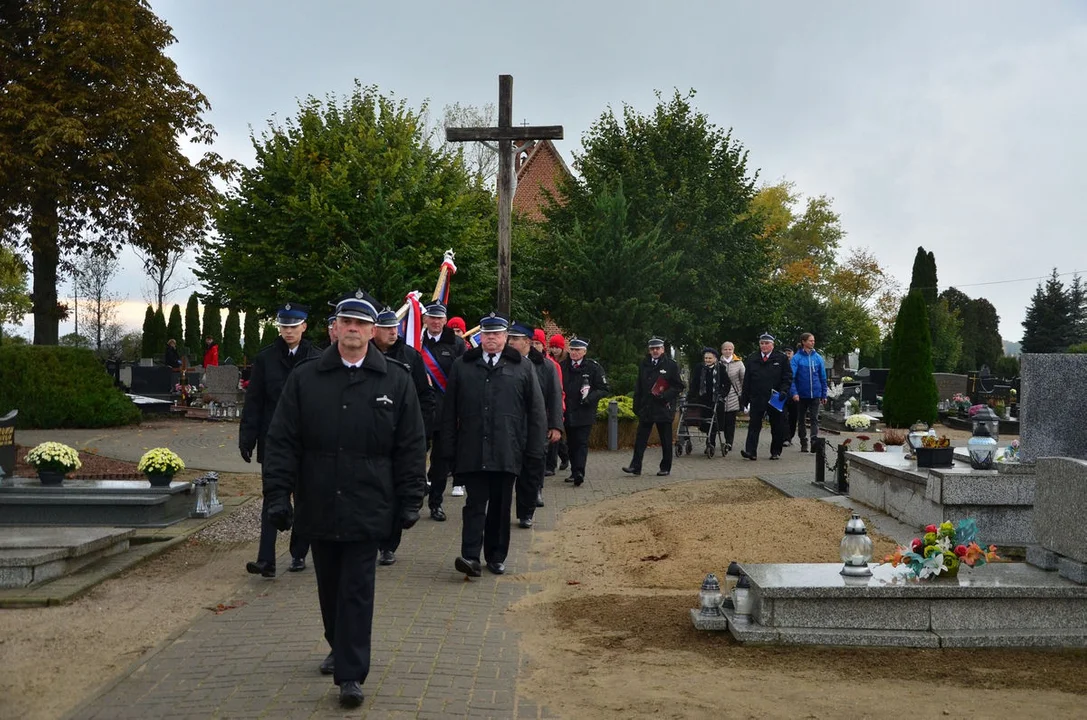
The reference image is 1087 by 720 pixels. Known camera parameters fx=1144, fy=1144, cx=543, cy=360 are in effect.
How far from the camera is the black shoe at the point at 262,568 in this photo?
359 inches

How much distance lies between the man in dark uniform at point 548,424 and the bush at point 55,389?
531 inches

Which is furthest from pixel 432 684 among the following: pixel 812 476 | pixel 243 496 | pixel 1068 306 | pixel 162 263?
pixel 1068 306

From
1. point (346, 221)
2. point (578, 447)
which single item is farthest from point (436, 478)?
point (346, 221)

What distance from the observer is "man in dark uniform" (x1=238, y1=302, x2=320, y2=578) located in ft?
29.3

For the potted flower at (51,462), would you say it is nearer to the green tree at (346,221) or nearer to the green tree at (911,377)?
Answer: the green tree at (346,221)

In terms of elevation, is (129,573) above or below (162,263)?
below

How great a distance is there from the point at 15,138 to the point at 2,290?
161ft

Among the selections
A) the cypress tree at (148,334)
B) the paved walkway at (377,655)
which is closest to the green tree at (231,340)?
the cypress tree at (148,334)

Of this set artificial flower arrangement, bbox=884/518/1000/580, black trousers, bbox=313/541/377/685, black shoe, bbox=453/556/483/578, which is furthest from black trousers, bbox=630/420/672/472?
black trousers, bbox=313/541/377/685

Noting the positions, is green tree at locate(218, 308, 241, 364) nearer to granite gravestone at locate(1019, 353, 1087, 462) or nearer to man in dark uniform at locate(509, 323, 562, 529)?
man in dark uniform at locate(509, 323, 562, 529)

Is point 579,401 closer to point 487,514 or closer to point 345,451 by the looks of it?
point 487,514

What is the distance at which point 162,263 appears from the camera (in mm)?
32281

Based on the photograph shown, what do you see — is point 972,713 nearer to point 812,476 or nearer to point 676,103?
point 812,476

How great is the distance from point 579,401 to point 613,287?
1068 cm
